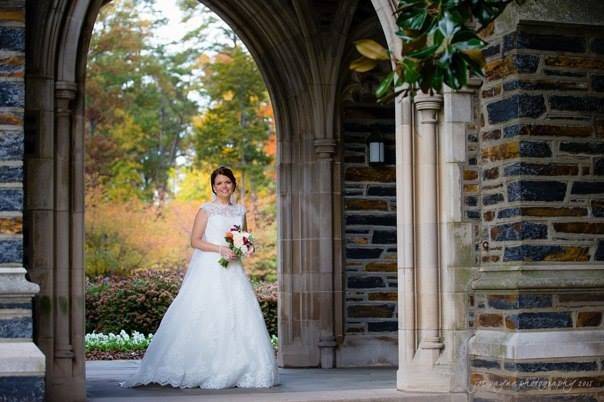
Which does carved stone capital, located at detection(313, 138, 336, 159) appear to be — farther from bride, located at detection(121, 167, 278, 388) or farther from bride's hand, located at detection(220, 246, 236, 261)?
bride's hand, located at detection(220, 246, 236, 261)

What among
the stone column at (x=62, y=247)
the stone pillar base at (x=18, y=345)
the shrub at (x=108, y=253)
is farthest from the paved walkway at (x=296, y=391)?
the shrub at (x=108, y=253)

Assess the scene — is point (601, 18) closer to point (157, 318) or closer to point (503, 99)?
point (503, 99)

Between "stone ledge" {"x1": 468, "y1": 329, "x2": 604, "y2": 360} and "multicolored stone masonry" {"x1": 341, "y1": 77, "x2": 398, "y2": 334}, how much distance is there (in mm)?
3416

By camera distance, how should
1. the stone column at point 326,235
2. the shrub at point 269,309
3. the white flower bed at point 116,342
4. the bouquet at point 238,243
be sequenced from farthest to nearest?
the shrub at point 269,309 → the white flower bed at point 116,342 → the stone column at point 326,235 → the bouquet at point 238,243

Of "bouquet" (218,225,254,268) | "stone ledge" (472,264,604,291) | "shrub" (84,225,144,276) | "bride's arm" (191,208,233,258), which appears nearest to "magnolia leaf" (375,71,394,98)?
"stone ledge" (472,264,604,291)

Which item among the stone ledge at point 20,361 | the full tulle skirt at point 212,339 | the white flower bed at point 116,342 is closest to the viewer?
the stone ledge at point 20,361

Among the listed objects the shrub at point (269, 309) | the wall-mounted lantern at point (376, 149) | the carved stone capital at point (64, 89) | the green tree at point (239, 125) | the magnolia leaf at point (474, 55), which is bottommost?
the shrub at point (269, 309)

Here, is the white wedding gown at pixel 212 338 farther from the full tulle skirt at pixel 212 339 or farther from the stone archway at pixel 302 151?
the stone archway at pixel 302 151

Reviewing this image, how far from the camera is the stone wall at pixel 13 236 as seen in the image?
7.33 metres

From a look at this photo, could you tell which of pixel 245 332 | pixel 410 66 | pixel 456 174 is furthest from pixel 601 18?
pixel 410 66

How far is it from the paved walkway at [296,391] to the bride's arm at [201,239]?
1144 millimetres

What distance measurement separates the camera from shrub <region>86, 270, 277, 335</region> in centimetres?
1584

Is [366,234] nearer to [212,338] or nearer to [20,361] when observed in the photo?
[212,338]

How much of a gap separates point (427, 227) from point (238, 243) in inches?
65.2
